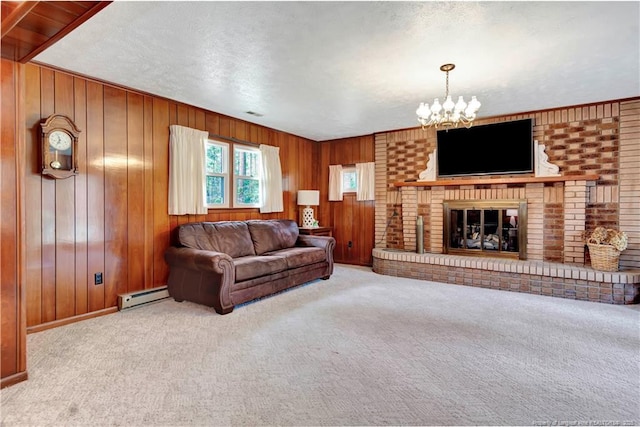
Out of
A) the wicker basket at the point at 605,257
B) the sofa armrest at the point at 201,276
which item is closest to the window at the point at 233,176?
the sofa armrest at the point at 201,276

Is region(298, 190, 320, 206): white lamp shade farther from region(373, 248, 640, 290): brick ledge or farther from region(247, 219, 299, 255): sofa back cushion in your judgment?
region(373, 248, 640, 290): brick ledge

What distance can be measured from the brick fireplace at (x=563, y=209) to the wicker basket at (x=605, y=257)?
5.8 inches

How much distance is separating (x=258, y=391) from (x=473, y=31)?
292cm

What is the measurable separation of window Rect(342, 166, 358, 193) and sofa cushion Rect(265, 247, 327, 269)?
2.02 meters

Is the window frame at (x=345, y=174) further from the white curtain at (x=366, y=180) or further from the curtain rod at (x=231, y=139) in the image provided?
the curtain rod at (x=231, y=139)

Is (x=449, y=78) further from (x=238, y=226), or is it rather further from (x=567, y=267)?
(x=238, y=226)

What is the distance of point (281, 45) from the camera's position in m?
2.64

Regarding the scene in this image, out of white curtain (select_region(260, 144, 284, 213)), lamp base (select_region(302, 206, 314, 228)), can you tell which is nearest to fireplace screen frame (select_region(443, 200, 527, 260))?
lamp base (select_region(302, 206, 314, 228))

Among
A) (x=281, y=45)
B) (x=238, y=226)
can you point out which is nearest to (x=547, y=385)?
(x=281, y=45)

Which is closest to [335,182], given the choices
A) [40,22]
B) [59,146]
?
[59,146]

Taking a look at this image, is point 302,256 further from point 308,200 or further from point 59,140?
point 59,140

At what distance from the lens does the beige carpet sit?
1.79m

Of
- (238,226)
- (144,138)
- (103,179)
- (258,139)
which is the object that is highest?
(258,139)

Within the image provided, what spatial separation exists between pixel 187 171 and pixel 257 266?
160 cm
